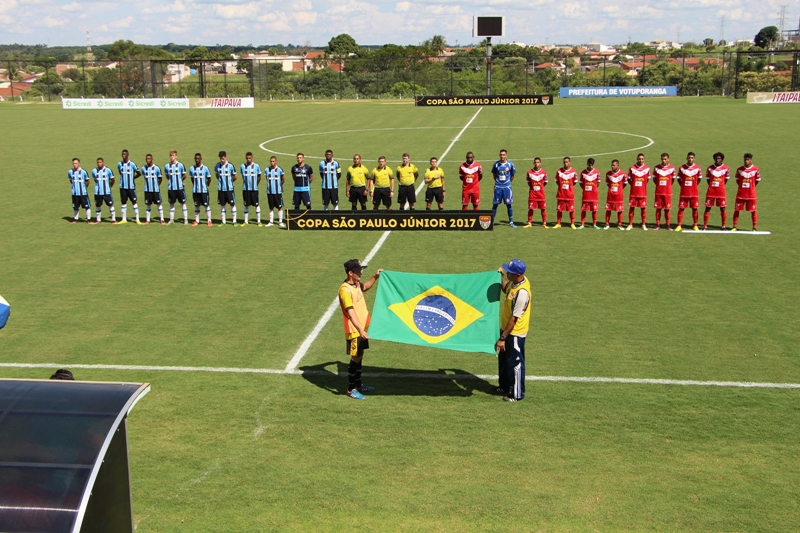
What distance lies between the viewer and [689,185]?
20.6m

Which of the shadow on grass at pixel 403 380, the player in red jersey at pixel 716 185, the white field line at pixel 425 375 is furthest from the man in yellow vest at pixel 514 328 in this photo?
the player in red jersey at pixel 716 185

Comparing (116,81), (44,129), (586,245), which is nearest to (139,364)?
(586,245)

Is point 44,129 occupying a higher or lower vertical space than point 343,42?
lower

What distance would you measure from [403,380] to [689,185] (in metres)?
12.5

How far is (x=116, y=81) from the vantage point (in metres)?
89.2

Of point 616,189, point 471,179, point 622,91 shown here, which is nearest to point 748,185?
point 616,189

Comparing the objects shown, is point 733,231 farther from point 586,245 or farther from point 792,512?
point 792,512

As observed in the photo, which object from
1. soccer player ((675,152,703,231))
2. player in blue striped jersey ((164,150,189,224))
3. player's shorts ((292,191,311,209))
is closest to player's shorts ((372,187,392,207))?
player's shorts ((292,191,311,209))

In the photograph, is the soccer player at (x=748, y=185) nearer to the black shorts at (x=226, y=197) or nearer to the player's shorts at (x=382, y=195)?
the player's shorts at (x=382, y=195)

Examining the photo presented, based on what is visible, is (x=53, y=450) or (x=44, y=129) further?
(x=44, y=129)

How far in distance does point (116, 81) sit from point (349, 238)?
7776 cm

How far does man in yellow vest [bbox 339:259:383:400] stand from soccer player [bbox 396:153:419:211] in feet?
38.5

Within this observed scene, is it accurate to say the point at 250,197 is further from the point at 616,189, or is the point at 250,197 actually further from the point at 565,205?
the point at 616,189

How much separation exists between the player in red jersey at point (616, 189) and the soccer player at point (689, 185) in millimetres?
1386
